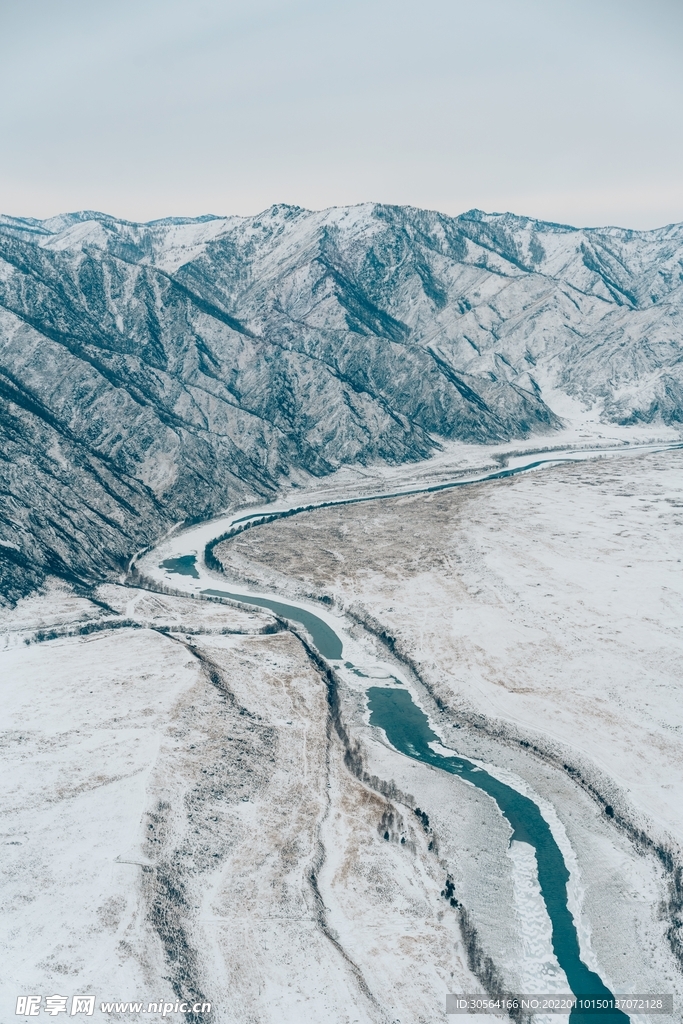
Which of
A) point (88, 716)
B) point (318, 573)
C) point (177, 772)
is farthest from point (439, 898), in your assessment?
point (318, 573)

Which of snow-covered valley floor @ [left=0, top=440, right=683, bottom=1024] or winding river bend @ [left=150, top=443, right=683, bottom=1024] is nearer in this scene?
snow-covered valley floor @ [left=0, top=440, right=683, bottom=1024]

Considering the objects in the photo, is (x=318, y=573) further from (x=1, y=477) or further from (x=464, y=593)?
(x=1, y=477)

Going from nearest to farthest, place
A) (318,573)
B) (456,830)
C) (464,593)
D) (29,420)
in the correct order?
1. (456,830)
2. (464,593)
3. (318,573)
4. (29,420)

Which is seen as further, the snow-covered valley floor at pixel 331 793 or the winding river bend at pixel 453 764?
the winding river bend at pixel 453 764

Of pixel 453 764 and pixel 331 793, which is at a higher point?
pixel 331 793

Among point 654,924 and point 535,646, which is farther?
point 535,646

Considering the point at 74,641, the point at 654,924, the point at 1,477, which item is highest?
the point at 1,477

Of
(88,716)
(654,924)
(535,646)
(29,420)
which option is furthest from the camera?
(29,420)

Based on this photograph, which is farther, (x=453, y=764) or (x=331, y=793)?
(x=453, y=764)
